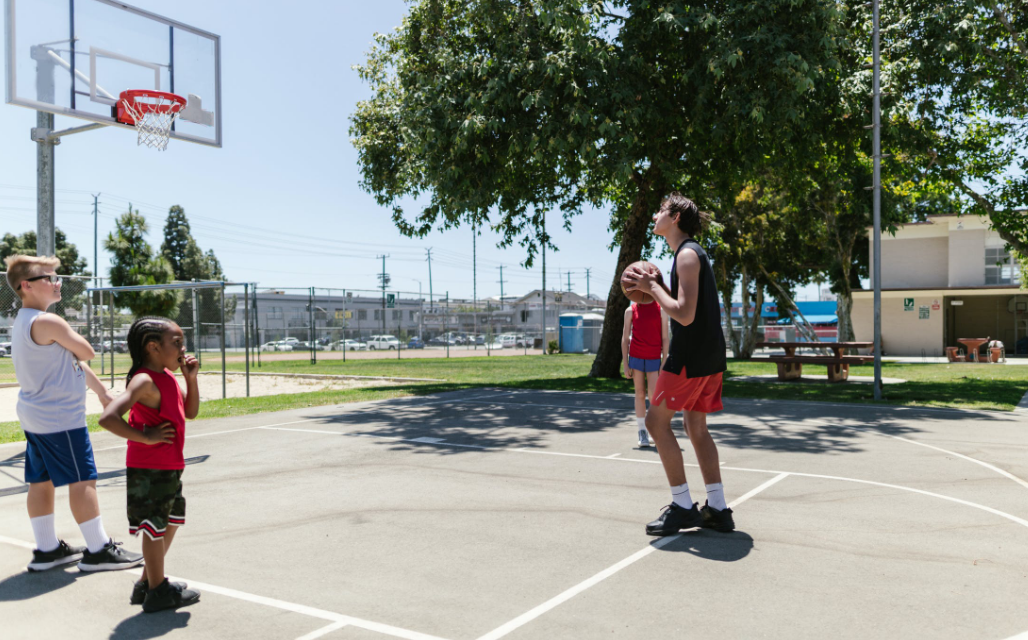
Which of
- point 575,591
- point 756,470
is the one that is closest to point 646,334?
point 756,470

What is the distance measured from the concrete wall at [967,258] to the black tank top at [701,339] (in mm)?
37301

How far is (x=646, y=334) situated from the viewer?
8.01 metres

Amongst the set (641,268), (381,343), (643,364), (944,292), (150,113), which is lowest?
(381,343)

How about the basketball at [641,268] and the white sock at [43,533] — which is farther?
the basketball at [641,268]

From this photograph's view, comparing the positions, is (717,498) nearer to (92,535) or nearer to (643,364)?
(643,364)

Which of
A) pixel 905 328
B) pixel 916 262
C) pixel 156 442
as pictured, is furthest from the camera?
pixel 916 262

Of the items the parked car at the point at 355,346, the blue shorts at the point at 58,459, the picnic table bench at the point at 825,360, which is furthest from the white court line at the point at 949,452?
the parked car at the point at 355,346

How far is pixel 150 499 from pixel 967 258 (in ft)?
132

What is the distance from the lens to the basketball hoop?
1098 centimetres

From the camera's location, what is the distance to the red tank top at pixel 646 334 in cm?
795

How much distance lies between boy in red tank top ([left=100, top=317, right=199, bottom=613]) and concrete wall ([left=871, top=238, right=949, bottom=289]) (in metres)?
39.9

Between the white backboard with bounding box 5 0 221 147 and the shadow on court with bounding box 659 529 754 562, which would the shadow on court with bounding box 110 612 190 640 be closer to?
the shadow on court with bounding box 659 529 754 562

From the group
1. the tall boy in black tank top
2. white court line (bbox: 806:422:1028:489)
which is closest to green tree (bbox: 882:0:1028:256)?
white court line (bbox: 806:422:1028:489)

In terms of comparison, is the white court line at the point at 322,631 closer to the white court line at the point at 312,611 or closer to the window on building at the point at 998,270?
the white court line at the point at 312,611
